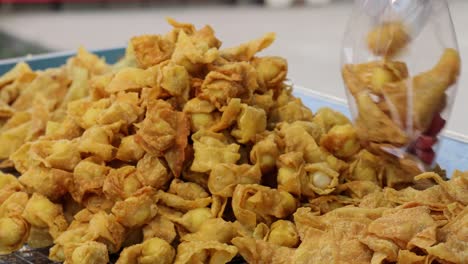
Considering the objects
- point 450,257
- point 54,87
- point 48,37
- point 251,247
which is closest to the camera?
point 450,257

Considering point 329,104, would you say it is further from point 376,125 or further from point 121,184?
point 121,184

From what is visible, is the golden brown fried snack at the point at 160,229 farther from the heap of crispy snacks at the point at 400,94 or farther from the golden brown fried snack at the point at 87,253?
the heap of crispy snacks at the point at 400,94

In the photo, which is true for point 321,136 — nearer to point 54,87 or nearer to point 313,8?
point 54,87

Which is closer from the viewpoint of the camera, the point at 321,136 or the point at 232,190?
the point at 232,190

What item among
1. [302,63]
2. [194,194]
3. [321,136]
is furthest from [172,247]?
[302,63]

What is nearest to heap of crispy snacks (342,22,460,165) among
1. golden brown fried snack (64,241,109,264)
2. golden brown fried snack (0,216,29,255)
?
golden brown fried snack (64,241,109,264)

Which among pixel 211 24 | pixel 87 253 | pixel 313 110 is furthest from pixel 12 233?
pixel 211 24

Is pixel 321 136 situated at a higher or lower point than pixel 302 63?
higher
